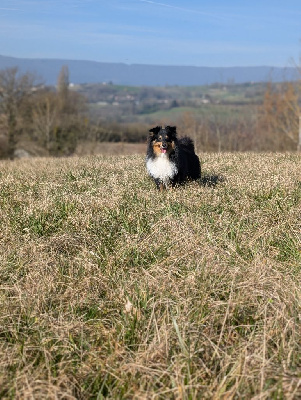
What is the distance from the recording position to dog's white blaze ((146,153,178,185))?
27.0 ft

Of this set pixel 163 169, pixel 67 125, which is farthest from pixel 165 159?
pixel 67 125

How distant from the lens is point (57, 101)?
5050 centimetres

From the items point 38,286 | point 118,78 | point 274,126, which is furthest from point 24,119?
point 38,286

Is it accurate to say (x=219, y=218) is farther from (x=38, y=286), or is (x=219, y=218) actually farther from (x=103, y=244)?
(x=38, y=286)

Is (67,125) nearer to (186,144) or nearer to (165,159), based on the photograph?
(186,144)

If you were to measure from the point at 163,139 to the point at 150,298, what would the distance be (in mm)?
4984

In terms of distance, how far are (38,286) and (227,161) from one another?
8248 mm

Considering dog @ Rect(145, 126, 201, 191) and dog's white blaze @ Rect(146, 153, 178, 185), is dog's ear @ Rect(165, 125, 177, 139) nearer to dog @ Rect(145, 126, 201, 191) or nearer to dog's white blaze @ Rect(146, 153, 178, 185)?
dog @ Rect(145, 126, 201, 191)

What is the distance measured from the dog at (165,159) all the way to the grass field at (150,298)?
5.67 feet

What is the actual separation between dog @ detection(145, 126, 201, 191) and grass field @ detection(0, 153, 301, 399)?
68.1 inches

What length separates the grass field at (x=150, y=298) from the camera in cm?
278

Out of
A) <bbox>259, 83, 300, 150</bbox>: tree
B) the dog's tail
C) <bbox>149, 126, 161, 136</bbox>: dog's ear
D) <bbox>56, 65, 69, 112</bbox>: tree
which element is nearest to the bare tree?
<bbox>56, 65, 69, 112</bbox>: tree

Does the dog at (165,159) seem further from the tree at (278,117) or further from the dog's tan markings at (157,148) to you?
the tree at (278,117)

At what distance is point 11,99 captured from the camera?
4544 cm
